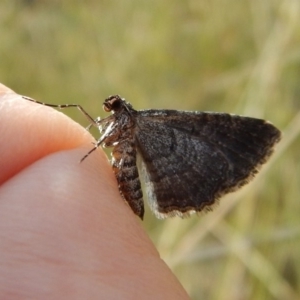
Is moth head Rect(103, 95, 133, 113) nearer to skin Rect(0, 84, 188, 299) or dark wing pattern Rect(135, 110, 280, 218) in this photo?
dark wing pattern Rect(135, 110, 280, 218)

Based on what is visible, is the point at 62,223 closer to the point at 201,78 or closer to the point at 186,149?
the point at 186,149

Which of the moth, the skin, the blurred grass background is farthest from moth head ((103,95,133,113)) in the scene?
the blurred grass background

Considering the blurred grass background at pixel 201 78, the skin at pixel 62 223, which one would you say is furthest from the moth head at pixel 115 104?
the blurred grass background at pixel 201 78

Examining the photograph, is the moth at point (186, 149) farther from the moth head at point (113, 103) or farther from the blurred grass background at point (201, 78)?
the blurred grass background at point (201, 78)

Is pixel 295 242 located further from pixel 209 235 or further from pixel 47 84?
pixel 47 84

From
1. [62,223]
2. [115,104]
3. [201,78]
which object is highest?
[201,78]

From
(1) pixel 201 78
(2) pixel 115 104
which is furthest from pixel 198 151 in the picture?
(1) pixel 201 78

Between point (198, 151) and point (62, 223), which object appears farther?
point (198, 151)
